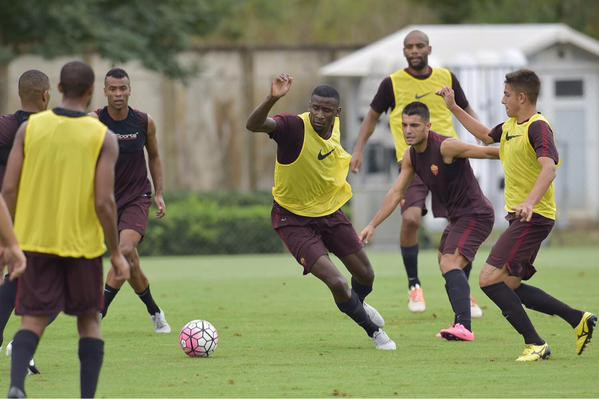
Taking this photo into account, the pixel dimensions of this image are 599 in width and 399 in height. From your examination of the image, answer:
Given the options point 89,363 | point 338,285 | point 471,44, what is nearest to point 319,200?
point 338,285

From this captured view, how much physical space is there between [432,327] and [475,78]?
1216 centimetres

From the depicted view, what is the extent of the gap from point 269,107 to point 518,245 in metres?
2.10

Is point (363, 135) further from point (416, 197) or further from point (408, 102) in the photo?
point (416, 197)

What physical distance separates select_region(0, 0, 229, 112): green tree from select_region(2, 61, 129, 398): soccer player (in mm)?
15970

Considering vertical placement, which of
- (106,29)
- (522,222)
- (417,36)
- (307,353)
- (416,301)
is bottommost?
(416,301)

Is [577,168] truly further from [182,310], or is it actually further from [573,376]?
[573,376]

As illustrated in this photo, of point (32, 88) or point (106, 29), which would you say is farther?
point (106, 29)

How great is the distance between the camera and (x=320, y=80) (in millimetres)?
28688

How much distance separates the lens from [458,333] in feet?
34.5

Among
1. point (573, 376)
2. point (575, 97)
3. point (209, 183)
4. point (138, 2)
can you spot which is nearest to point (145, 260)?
point (138, 2)

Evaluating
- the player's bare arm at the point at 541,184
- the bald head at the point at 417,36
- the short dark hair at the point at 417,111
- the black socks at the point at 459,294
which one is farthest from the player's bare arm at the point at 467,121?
the bald head at the point at 417,36

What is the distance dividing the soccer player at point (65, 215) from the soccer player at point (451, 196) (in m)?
3.44

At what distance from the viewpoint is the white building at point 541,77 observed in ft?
77.7

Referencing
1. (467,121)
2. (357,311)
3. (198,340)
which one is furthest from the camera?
(467,121)
